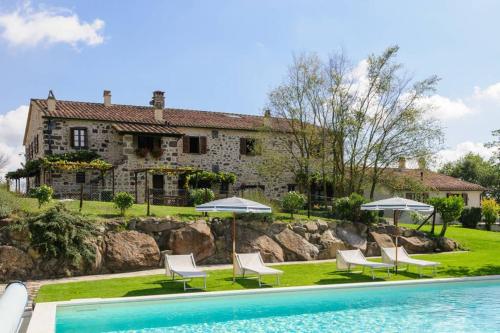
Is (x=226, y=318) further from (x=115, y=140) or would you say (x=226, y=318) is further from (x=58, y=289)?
(x=115, y=140)

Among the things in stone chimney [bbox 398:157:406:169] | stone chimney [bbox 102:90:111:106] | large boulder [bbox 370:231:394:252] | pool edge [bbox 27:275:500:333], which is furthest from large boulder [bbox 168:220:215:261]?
stone chimney [bbox 102:90:111:106]

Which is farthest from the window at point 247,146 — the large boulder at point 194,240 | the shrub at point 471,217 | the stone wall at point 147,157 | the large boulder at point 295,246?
the large boulder at point 194,240

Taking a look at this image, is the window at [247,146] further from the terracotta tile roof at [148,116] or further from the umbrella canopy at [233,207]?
the umbrella canopy at [233,207]

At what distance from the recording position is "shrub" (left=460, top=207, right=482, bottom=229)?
31086 mm

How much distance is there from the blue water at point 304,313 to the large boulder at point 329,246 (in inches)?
227

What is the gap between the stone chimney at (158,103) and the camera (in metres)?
29.9

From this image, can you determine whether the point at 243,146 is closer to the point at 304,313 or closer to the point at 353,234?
the point at 353,234

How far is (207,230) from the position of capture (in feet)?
55.8

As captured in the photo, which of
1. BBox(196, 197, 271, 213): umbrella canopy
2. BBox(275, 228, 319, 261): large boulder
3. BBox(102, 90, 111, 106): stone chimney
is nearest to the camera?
BBox(196, 197, 271, 213): umbrella canopy

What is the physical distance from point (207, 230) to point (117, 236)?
3.01 meters

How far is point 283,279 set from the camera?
14.1 m

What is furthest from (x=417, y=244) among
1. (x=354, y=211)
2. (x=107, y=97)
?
(x=107, y=97)

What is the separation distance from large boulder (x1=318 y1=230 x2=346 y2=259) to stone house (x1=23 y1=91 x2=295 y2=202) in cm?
981

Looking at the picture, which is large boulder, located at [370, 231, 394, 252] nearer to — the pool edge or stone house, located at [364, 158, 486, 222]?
the pool edge
